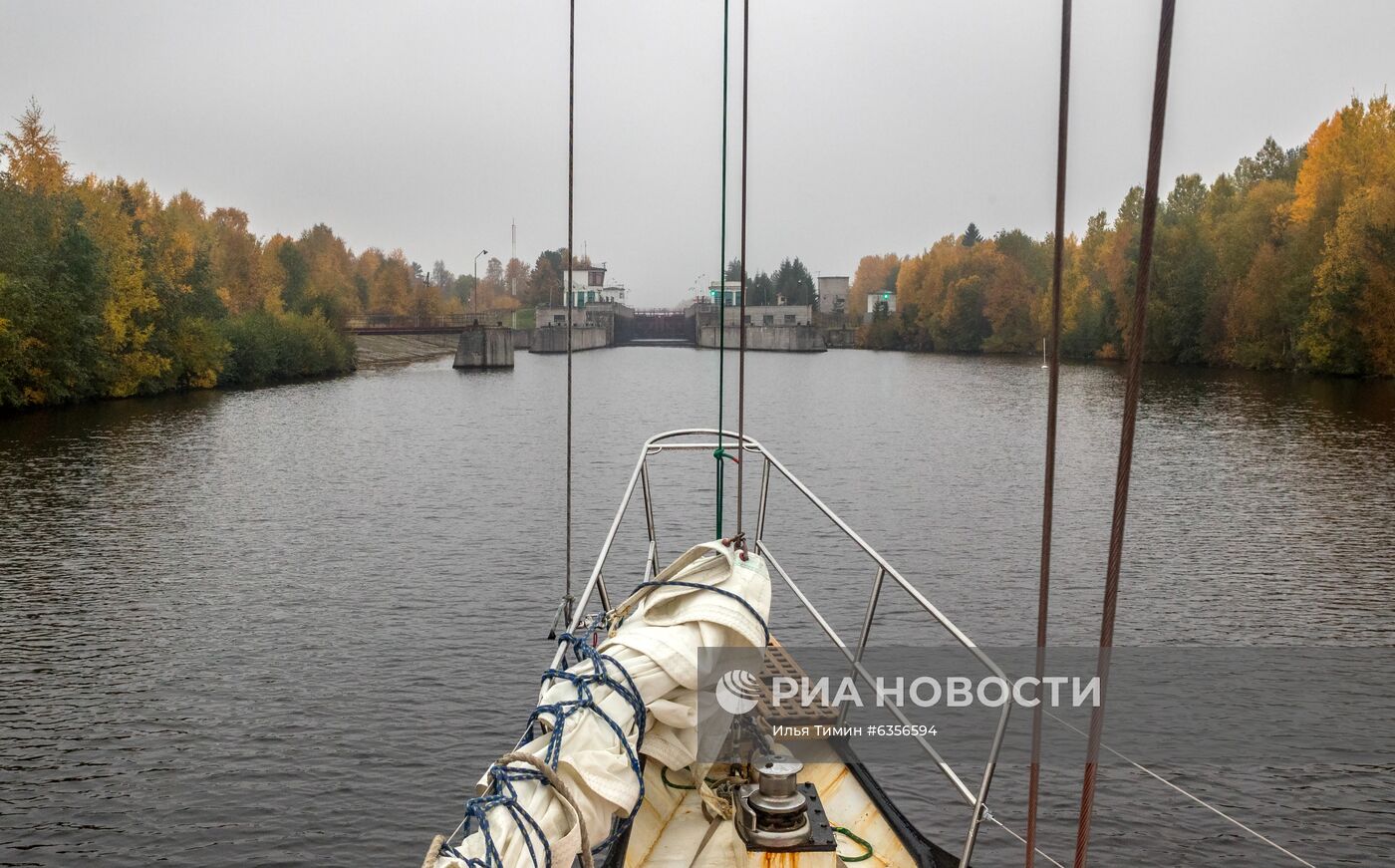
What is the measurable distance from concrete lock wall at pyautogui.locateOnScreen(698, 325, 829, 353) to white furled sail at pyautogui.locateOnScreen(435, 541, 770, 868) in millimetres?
116785

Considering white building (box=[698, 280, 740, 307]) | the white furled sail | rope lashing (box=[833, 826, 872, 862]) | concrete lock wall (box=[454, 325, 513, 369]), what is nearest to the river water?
rope lashing (box=[833, 826, 872, 862])

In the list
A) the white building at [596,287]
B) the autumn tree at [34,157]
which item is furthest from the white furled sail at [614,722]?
the white building at [596,287]

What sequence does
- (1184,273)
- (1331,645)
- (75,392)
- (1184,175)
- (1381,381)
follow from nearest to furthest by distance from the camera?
(1331,645) → (75,392) → (1381,381) → (1184,273) → (1184,175)

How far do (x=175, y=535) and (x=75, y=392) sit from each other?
26.3m

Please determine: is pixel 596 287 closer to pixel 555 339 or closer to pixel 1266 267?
pixel 555 339

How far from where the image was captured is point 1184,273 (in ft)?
225

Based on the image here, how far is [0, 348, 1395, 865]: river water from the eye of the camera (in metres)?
11.0

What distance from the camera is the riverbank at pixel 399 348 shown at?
9312 cm

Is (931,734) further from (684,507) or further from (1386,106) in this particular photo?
(1386,106)

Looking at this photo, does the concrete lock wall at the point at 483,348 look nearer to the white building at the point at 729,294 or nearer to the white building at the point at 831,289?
the white building at the point at 729,294

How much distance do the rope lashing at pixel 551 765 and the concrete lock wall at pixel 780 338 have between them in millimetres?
117517

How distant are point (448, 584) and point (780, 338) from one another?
110172 millimetres

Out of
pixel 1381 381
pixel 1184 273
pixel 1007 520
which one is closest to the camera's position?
pixel 1007 520

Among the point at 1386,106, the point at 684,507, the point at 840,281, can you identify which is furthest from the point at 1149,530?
the point at 840,281
